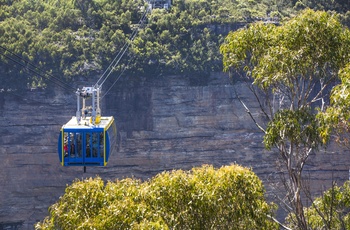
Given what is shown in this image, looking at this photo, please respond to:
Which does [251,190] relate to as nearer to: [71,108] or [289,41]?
[289,41]

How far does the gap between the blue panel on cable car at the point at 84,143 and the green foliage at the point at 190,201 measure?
6606 millimetres

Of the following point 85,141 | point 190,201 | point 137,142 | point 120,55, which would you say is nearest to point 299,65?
point 190,201

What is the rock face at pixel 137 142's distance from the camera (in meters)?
33.4

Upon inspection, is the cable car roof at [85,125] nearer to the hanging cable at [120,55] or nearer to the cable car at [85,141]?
the cable car at [85,141]

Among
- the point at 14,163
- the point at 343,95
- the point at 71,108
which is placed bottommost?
the point at 14,163

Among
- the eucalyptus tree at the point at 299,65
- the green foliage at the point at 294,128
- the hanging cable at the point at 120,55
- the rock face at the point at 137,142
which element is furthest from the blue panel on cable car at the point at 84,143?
the rock face at the point at 137,142

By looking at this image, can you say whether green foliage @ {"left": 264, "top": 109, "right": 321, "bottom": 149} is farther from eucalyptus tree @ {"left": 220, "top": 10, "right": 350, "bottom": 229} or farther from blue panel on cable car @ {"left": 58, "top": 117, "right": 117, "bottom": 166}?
blue panel on cable car @ {"left": 58, "top": 117, "right": 117, "bottom": 166}

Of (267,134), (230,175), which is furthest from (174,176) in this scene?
(267,134)

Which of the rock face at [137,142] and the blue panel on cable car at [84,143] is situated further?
the rock face at [137,142]

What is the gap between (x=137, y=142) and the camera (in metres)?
33.5

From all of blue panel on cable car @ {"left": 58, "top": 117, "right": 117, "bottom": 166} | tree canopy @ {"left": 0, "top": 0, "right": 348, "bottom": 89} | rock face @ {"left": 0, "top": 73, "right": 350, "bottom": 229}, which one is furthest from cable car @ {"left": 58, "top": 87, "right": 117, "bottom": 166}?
tree canopy @ {"left": 0, "top": 0, "right": 348, "bottom": 89}

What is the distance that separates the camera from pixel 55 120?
110ft

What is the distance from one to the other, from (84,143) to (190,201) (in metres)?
7.49

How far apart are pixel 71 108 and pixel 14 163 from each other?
10.8 ft
